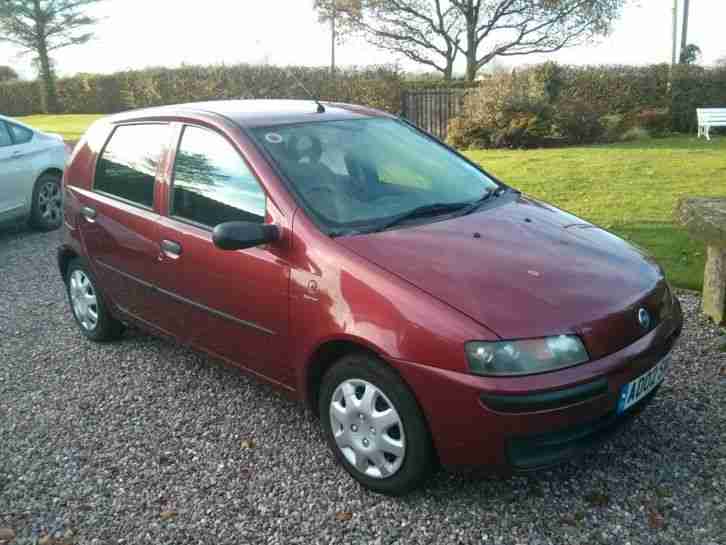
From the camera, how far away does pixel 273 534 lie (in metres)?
3.00

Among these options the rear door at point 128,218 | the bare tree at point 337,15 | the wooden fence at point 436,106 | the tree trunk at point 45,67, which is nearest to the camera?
the rear door at point 128,218

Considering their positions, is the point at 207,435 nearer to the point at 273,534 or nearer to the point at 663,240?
the point at 273,534

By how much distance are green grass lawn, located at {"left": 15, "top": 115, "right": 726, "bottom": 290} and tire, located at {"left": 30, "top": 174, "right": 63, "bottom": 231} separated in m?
6.46

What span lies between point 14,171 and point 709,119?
621 inches

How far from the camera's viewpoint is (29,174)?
892 cm

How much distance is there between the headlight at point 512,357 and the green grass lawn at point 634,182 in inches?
141

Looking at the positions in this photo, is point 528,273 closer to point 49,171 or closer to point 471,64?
point 49,171

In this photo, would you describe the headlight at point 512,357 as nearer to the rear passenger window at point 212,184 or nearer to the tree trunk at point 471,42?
the rear passenger window at point 212,184

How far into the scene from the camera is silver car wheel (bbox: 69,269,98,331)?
5.13 metres

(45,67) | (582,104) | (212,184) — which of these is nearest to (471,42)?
(582,104)

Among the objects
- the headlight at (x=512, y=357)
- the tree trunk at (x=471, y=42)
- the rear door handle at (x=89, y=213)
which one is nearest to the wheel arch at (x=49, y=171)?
the rear door handle at (x=89, y=213)

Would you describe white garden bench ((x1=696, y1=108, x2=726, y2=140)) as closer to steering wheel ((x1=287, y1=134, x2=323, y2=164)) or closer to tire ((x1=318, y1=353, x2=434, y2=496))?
steering wheel ((x1=287, y1=134, x2=323, y2=164))

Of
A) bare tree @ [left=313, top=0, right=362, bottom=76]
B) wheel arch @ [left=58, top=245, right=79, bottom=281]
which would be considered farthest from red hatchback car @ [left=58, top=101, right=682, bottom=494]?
bare tree @ [left=313, top=0, right=362, bottom=76]

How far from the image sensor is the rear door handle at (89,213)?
4.73m
